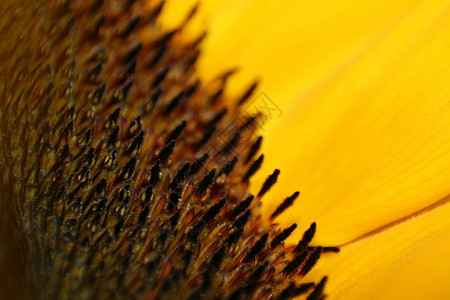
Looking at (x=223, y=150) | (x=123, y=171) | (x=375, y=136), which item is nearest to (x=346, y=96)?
(x=375, y=136)

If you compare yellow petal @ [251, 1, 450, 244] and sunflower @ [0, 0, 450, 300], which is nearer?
sunflower @ [0, 0, 450, 300]

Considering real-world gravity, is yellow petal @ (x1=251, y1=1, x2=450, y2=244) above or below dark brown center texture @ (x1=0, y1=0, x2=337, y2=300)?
below

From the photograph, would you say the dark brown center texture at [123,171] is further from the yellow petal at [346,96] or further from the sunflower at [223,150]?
the yellow petal at [346,96]

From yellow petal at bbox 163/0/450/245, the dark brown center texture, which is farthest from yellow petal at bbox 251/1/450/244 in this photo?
the dark brown center texture

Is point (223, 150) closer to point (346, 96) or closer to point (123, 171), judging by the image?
point (123, 171)

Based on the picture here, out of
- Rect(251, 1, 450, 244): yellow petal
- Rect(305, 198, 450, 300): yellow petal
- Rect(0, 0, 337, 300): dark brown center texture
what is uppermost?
Rect(0, 0, 337, 300): dark brown center texture

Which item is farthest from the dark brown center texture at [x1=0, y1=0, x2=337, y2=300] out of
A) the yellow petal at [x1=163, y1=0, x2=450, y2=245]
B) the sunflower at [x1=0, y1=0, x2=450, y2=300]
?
the yellow petal at [x1=163, y1=0, x2=450, y2=245]

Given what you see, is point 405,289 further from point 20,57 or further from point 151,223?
point 20,57

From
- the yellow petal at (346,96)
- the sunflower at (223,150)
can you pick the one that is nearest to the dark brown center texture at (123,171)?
the sunflower at (223,150)

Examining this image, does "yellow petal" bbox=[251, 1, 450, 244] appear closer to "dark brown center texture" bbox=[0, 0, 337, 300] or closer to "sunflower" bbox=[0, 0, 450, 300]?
"sunflower" bbox=[0, 0, 450, 300]
